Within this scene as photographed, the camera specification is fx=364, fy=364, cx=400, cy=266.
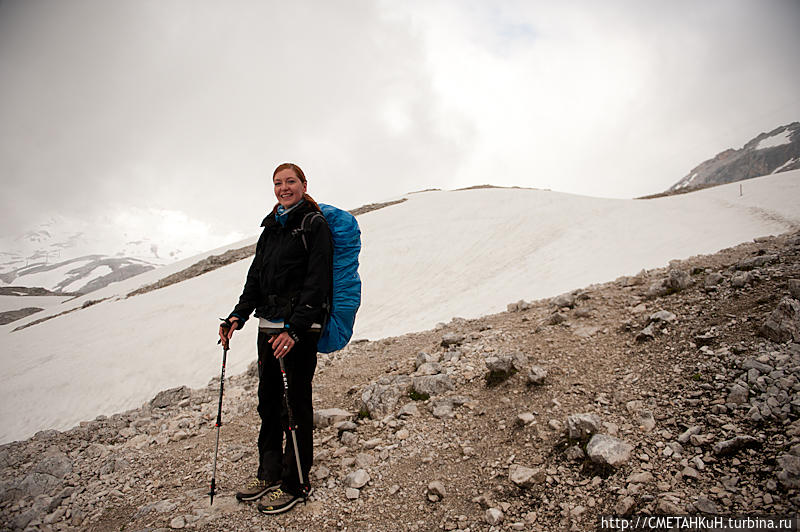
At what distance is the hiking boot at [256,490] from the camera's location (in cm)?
335

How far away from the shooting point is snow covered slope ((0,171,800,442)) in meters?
12.0

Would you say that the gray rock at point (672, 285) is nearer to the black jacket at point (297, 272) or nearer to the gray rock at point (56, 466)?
the black jacket at point (297, 272)

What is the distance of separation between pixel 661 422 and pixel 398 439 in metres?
2.50

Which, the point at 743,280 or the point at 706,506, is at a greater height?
the point at 743,280

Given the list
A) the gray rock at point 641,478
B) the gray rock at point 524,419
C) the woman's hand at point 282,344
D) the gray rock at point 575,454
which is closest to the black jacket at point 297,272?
the woman's hand at point 282,344

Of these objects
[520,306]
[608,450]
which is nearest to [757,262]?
[520,306]

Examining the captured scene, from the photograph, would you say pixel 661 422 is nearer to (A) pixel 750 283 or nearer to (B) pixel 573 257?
(A) pixel 750 283

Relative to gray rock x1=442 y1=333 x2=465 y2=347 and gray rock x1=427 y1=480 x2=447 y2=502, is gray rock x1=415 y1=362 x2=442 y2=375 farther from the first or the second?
gray rock x1=427 y1=480 x2=447 y2=502

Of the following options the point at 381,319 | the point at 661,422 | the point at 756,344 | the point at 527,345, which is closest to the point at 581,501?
the point at 661,422

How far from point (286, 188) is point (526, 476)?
3309 millimetres

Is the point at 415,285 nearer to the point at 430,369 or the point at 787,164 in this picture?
the point at 430,369

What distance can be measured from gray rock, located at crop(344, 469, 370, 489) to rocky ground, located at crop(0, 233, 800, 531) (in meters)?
0.02

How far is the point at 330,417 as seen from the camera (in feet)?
15.3

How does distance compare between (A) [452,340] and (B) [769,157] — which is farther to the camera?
(B) [769,157]
